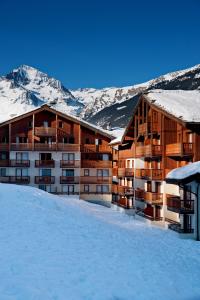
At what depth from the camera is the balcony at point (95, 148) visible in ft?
165

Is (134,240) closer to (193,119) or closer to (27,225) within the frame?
(27,225)

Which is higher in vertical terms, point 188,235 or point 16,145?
point 16,145

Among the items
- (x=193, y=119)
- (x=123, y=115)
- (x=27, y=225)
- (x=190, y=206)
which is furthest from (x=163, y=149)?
(x=123, y=115)

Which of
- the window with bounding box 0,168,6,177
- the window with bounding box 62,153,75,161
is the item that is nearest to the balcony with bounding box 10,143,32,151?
the window with bounding box 0,168,6,177

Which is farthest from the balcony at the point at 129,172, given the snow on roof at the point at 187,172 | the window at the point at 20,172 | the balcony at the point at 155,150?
the window at the point at 20,172

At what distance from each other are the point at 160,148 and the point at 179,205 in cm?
656

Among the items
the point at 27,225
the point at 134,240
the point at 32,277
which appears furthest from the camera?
the point at 134,240

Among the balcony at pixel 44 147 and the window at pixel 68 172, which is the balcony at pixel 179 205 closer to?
the window at pixel 68 172

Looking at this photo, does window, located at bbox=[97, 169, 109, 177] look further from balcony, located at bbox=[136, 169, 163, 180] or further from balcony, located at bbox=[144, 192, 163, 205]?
balcony, located at bbox=[144, 192, 163, 205]

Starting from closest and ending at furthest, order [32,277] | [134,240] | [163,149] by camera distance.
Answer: [32,277] → [134,240] → [163,149]

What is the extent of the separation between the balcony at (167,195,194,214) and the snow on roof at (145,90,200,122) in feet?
20.6

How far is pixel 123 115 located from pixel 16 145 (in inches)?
4421

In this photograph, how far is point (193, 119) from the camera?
3272 centimetres

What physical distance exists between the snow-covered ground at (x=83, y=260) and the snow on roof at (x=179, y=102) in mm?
10032
